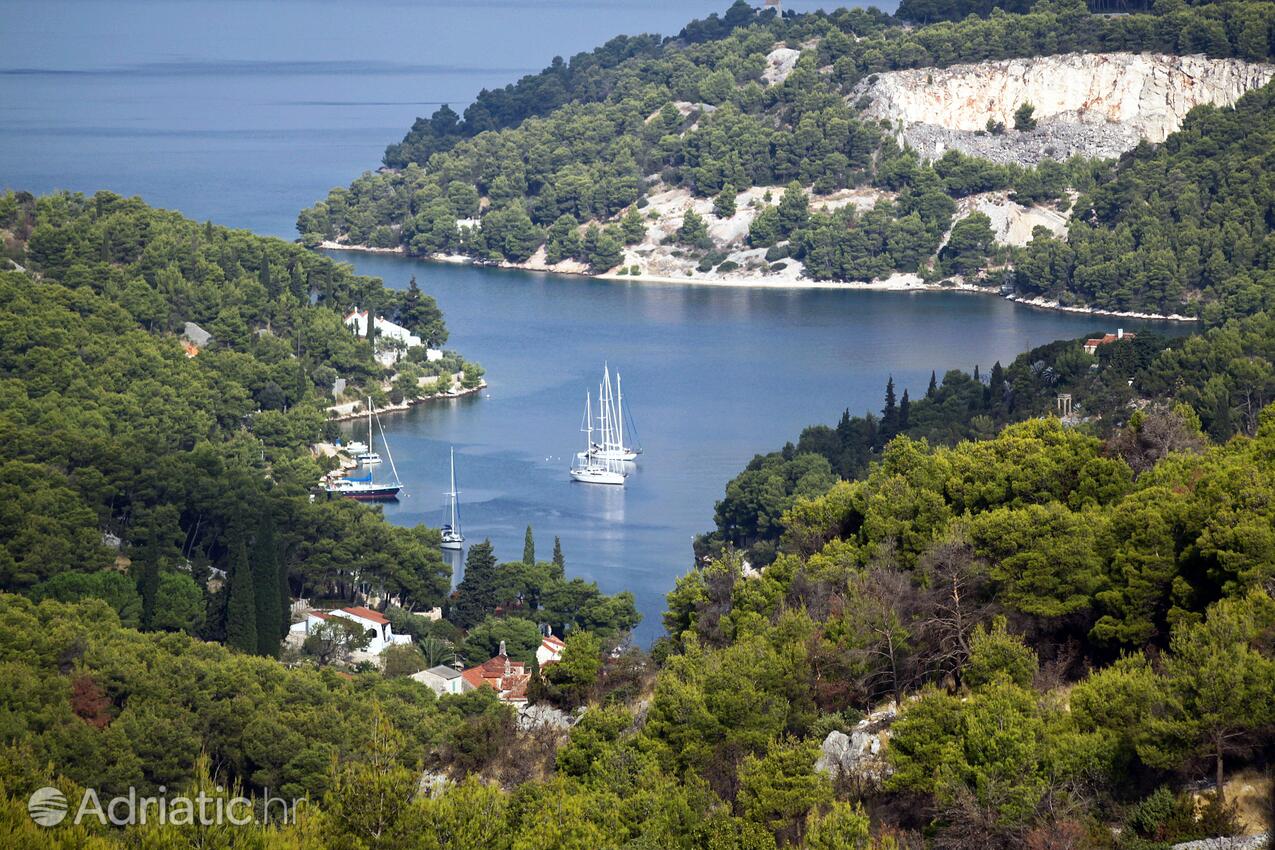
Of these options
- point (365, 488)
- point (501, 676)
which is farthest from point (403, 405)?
point (501, 676)

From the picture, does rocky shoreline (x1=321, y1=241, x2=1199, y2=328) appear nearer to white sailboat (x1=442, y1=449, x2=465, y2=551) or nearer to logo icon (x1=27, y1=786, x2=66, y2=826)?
white sailboat (x1=442, y1=449, x2=465, y2=551)

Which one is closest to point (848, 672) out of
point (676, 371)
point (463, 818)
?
point (463, 818)

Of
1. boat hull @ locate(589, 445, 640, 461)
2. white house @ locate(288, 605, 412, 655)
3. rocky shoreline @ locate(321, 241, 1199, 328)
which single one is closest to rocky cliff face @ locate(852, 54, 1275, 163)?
rocky shoreline @ locate(321, 241, 1199, 328)

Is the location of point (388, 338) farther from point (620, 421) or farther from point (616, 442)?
point (616, 442)

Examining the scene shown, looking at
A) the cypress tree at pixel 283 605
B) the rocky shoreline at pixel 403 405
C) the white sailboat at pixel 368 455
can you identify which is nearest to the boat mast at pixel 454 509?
the white sailboat at pixel 368 455

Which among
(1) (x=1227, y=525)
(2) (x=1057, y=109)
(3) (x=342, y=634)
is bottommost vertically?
(3) (x=342, y=634)

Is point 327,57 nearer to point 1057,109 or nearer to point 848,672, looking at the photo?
point 1057,109
